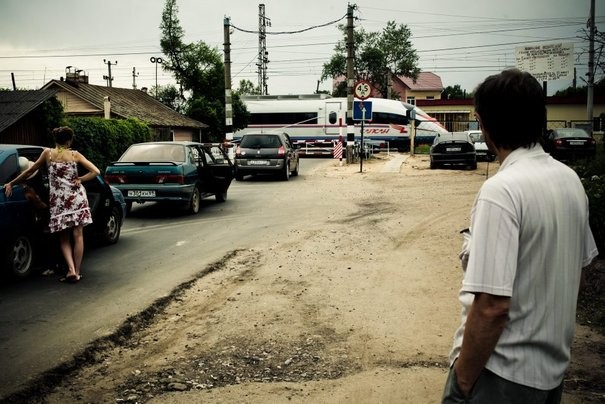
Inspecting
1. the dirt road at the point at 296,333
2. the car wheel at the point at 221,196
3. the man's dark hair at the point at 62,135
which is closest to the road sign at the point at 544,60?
the dirt road at the point at 296,333

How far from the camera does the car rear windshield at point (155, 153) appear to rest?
1230 centimetres

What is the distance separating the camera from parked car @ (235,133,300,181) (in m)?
20.2

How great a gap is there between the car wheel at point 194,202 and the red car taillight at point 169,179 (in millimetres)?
498

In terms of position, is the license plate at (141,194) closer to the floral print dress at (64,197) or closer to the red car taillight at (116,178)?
the red car taillight at (116,178)

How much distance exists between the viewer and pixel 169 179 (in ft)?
39.0

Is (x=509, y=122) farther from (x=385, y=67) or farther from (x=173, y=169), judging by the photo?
(x=385, y=67)

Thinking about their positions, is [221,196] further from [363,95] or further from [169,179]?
[363,95]

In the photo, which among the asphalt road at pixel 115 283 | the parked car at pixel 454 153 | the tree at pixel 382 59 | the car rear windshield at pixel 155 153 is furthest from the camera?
the tree at pixel 382 59

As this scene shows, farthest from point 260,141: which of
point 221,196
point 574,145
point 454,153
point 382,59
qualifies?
point 382,59

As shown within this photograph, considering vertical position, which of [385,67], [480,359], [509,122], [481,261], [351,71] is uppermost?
[385,67]

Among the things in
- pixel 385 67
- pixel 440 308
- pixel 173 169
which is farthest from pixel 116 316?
pixel 385 67

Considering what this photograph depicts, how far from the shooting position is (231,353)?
4438 mm

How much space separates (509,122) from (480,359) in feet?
2.59

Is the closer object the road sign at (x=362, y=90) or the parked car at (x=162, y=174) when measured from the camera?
the parked car at (x=162, y=174)
